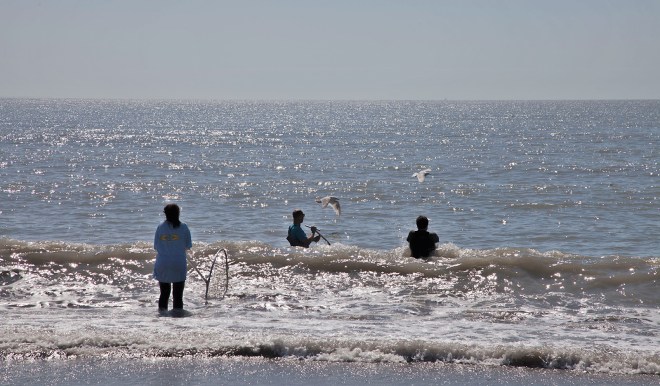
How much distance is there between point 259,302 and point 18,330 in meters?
3.31

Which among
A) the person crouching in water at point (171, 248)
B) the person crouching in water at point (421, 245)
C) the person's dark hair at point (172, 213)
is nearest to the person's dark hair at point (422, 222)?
the person crouching in water at point (421, 245)

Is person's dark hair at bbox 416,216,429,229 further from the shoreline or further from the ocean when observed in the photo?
the shoreline

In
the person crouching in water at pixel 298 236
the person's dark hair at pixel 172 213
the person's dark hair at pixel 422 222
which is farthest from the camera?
the person crouching in water at pixel 298 236

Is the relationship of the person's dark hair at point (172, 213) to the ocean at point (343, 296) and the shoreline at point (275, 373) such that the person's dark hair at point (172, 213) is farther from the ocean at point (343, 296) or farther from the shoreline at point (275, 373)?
the shoreline at point (275, 373)

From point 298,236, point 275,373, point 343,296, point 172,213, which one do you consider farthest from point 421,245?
point 275,373

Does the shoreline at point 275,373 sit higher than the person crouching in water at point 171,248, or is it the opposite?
the person crouching in water at point 171,248

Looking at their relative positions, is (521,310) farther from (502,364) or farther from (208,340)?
(208,340)

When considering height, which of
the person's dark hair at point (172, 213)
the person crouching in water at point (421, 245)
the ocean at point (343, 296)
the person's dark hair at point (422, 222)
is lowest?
the ocean at point (343, 296)

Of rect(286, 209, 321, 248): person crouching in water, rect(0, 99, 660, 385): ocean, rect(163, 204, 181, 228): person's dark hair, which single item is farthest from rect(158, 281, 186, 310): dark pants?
rect(286, 209, 321, 248): person crouching in water

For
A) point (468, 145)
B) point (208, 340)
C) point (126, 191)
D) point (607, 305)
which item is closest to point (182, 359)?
point (208, 340)

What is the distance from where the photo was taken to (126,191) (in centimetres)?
3366

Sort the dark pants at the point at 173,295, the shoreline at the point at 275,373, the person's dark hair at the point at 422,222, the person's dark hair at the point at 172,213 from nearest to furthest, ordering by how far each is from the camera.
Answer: the shoreline at the point at 275,373, the person's dark hair at the point at 172,213, the dark pants at the point at 173,295, the person's dark hair at the point at 422,222

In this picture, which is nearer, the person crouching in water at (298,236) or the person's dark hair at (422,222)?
the person's dark hair at (422,222)

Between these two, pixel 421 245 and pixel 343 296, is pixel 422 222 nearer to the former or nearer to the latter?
pixel 421 245
